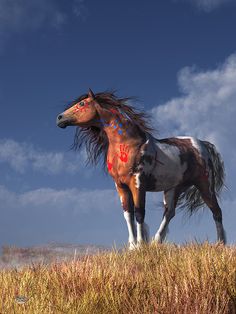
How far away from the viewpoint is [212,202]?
9406 mm

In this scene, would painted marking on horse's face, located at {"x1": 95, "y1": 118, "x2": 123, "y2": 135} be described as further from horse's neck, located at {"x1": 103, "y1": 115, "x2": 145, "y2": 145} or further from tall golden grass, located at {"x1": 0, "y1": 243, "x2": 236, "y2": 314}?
tall golden grass, located at {"x1": 0, "y1": 243, "x2": 236, "y2": 314}

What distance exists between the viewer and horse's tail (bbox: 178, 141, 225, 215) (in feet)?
33.2

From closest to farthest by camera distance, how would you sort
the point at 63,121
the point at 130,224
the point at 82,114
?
the point at 130,224
the point at 82,114
the point at 63,121

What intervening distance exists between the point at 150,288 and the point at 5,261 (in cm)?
499

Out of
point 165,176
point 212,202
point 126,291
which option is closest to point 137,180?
point 165,176

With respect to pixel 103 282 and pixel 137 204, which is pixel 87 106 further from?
pixel 103 282

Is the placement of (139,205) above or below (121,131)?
below

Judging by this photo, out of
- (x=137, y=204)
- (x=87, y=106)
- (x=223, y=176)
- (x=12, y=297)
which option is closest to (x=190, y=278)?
(x=12, y=297)

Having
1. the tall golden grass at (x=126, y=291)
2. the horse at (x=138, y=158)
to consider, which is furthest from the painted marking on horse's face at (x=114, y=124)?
the tall golden grass at (x=126, y=291)

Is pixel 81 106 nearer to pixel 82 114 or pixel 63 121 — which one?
pixel 82 114

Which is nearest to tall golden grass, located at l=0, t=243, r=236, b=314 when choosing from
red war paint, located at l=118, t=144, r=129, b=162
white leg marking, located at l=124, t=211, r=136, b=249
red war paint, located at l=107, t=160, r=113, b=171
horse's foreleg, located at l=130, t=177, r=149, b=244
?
horse's foreleg, located at l=130, t=177, r=149, b=244

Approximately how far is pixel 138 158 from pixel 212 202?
210 cm

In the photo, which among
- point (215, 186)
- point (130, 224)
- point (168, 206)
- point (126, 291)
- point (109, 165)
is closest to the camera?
point (126, 291)

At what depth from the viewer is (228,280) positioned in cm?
433
